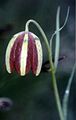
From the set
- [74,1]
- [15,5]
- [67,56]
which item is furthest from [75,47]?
[15,5]

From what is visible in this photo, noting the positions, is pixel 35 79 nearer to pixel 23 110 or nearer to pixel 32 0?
pixel 23 110

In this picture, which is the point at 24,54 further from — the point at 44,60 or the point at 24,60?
the point at 44,60

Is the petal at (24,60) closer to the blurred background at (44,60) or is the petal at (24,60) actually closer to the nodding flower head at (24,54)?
the nodding flower head at (24,54)

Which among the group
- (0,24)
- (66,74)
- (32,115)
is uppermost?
(0,24)

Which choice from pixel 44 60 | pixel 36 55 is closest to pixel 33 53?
pixel 36 55

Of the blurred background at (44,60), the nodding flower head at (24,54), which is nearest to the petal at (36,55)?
the nodding flower head at (24,54)

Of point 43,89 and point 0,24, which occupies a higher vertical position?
point 0,24

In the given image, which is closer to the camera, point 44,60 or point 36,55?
point 36,55
